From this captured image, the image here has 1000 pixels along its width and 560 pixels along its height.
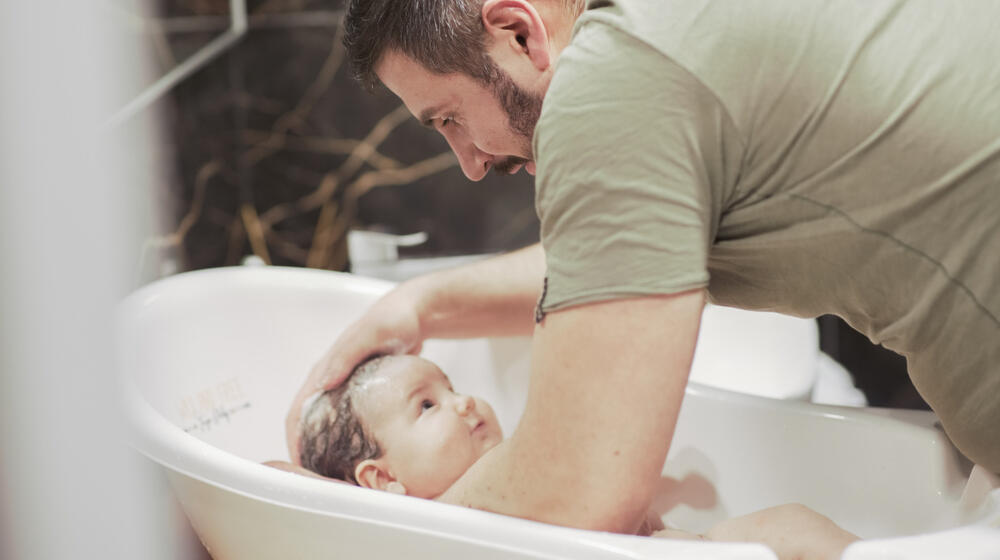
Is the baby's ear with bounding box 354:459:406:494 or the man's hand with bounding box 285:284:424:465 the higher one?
the man's hand with bounding box 285:284:424:465

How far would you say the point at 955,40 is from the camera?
2.33ft

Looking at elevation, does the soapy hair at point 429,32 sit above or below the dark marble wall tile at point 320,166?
above

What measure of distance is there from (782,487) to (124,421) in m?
0.82

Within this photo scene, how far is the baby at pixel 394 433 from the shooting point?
121 cm

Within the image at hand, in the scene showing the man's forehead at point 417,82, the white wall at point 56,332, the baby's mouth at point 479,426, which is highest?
the man's forehead at point 417,82

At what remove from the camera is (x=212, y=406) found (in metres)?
1.37

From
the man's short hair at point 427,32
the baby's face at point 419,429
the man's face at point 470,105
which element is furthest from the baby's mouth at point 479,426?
the man's short hair at point 427,32

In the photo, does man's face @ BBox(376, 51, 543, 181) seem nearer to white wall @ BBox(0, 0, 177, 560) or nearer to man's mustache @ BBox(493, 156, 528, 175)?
man's mustache @ BBox(493, 156, 528, 175)

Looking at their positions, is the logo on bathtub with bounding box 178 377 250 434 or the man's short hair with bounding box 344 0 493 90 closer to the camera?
the man's short hair with bounding box 344 0 493 90

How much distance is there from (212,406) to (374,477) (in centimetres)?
33

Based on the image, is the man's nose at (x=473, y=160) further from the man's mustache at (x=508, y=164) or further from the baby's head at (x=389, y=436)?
the baby's head at (x=389, y=436)

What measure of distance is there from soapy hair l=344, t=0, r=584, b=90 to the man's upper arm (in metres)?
0.26

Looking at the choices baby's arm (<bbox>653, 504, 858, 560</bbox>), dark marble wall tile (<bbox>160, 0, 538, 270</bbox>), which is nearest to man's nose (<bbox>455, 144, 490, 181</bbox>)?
baby's arm (<bbox>653, 504, 858, 560</bbox>)

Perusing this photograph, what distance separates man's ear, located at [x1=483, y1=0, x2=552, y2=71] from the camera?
816mm
